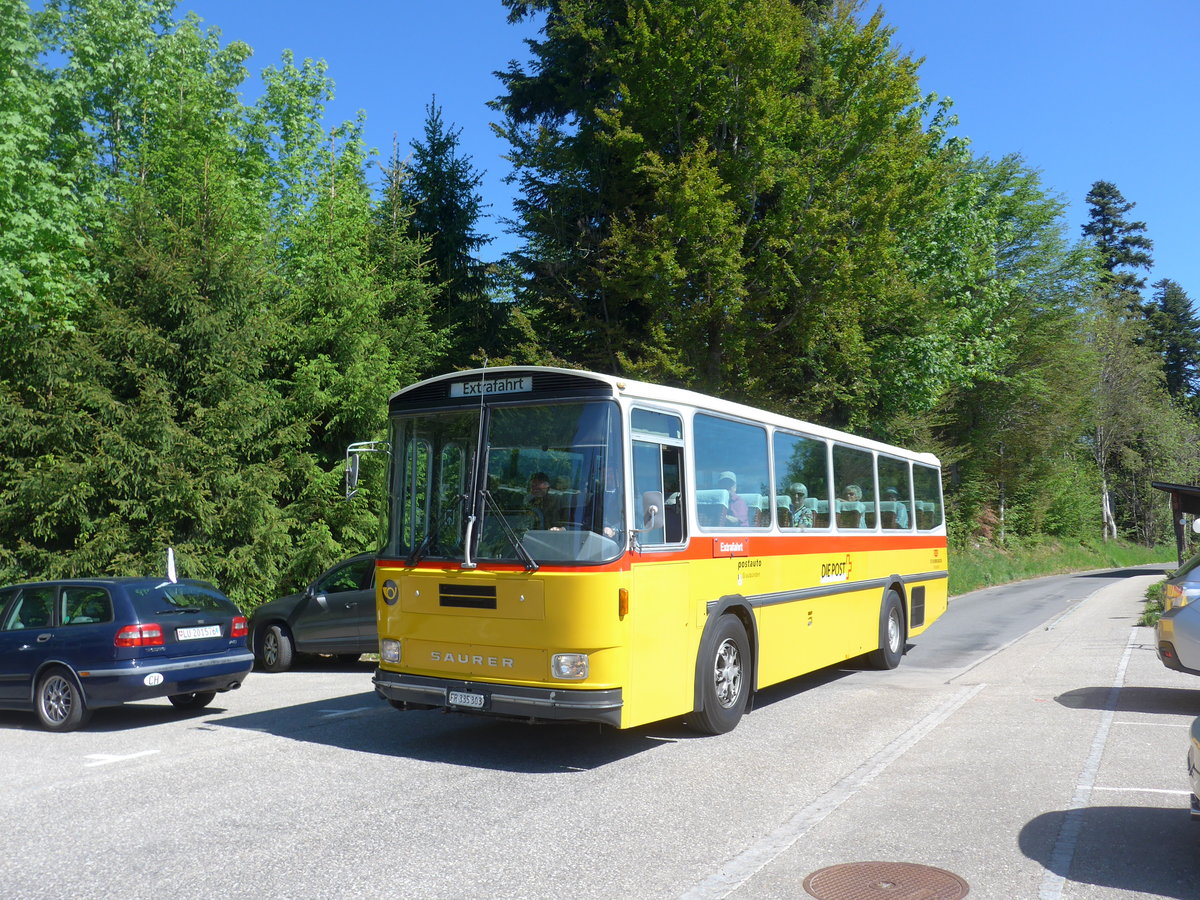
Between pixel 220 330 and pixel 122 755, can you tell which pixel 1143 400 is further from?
pixel 122 755

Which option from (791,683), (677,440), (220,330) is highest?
(220,330)

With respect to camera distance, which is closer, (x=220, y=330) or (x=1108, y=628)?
(x=220, y=330)

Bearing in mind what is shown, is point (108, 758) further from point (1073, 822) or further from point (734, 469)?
point (1073, 822)

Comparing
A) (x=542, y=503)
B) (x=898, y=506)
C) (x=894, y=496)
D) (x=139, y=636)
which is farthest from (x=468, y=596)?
(x=898, y=506)

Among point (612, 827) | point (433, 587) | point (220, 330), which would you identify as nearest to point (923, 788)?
point (612, 827)

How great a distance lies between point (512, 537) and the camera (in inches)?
316

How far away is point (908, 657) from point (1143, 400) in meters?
58.0

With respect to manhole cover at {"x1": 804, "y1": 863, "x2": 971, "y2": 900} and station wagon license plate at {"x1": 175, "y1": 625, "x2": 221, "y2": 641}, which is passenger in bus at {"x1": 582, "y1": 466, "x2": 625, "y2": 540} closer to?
manhole cover at {"x1": 804, "y1": 863, "x2": 971, "y2": 900}

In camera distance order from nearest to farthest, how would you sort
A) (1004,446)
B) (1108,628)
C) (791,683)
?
(791,683) < (1108,628) < (1004,446)

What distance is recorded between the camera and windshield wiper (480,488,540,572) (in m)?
7.83

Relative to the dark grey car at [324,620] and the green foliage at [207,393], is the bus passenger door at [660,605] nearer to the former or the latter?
the dark grey car at [324,620]

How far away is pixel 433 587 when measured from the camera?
8383 millimetres

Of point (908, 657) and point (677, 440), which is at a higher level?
point (677, 440)

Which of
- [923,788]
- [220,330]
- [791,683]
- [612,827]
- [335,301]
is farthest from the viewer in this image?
[335,301]
